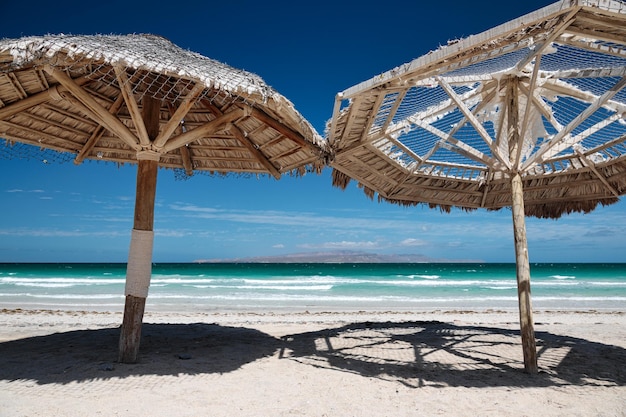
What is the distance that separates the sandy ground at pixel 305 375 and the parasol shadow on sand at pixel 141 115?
2.36 ft

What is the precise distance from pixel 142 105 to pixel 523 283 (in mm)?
4540

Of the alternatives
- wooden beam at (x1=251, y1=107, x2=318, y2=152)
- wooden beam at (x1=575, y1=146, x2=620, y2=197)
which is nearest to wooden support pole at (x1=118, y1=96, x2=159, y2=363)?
wooden beam at (x1=251, y1=107, x2=318, y2=152)

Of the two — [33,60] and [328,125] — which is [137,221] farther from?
[328,125]

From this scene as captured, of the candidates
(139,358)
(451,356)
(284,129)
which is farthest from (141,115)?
(451,356)

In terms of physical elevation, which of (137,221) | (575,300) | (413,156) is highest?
(413,156)

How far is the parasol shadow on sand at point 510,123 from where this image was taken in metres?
3.41

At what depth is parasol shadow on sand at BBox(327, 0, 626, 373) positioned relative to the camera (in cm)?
341

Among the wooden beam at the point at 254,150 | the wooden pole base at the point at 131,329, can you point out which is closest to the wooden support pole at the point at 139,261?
the wooden pole base at the point at 131,329

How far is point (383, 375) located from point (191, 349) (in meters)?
2.28

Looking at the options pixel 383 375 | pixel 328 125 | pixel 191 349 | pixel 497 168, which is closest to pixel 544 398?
pixel 383 375

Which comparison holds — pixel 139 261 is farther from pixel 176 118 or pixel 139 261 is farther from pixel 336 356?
pixel 336 356

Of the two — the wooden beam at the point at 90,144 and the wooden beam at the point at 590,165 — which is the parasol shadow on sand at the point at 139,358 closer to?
the wooden beam at the point at 90,144

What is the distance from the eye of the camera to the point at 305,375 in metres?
4.12

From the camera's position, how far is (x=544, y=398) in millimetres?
3484
